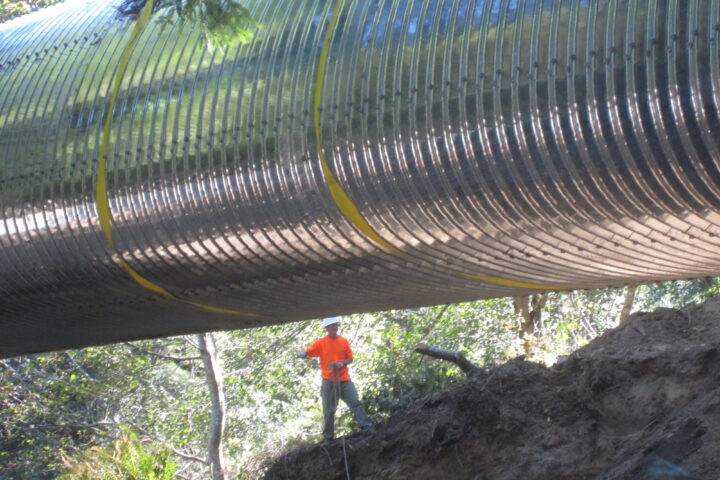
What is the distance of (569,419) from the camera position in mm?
5961

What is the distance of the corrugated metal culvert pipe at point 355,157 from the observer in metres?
2.71

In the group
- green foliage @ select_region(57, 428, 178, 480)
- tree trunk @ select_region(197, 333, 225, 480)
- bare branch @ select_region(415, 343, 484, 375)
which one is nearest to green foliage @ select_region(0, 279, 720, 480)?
tree trunk @ select_region(197, 333, 225, 480)

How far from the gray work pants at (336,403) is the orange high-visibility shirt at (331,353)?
83 millimetres

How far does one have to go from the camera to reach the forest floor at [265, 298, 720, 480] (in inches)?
210

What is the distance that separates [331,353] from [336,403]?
551 mm

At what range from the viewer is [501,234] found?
329cm

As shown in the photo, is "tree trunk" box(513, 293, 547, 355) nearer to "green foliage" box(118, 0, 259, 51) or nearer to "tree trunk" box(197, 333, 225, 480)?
"tree trunk" box(197, 333, 225, 480)

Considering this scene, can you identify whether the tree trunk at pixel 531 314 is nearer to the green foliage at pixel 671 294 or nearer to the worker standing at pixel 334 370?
the green foliage at pixel 671 294

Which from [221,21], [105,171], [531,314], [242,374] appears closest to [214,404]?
[242,374]

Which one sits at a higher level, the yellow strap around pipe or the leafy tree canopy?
the leafy tree canopy

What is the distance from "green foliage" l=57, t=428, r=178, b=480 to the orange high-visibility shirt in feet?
6.54

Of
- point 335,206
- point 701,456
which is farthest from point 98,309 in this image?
point 701,456

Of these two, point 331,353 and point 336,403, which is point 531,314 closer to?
point 331,353

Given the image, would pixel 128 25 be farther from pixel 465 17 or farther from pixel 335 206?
pixel 465 17
